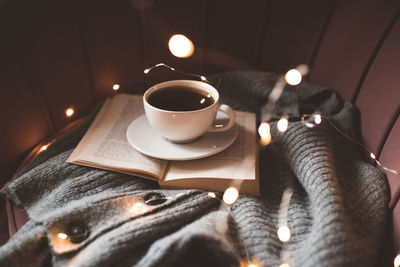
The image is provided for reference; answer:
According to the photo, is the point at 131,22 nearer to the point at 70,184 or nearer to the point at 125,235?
the point at 70,184

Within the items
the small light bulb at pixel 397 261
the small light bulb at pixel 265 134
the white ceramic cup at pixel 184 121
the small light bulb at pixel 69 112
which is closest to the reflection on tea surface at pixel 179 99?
the white ceramic cup at pixel 184 121

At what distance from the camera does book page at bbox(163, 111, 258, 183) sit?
57 centimetres

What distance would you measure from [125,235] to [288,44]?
0.60 metres

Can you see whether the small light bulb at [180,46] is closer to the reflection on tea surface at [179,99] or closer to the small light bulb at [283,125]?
the reflection on tea surface at [179,99]

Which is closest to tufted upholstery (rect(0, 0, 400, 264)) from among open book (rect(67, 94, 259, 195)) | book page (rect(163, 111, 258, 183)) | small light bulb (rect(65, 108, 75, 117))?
small light bulb (rect(65, 108, 75, 117))

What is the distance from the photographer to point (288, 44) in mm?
795

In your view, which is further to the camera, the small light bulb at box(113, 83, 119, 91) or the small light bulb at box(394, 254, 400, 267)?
the small light bulb at box(113, 83, 119, 91)

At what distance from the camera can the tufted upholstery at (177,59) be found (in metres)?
0.60

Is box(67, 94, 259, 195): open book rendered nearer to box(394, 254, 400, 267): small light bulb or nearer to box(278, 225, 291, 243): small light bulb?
box(278, 225, 291, 243): small light bulb

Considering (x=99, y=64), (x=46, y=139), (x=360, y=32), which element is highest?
(x=360, y=32)

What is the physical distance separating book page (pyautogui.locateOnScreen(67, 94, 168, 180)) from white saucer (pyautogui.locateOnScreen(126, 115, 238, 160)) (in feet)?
0.06

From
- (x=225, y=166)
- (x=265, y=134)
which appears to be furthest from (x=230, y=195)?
(x=265, y=134)

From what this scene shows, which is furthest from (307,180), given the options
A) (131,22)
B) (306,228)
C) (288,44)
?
(131,22)

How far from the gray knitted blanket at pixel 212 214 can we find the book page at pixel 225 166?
0.13 ft
